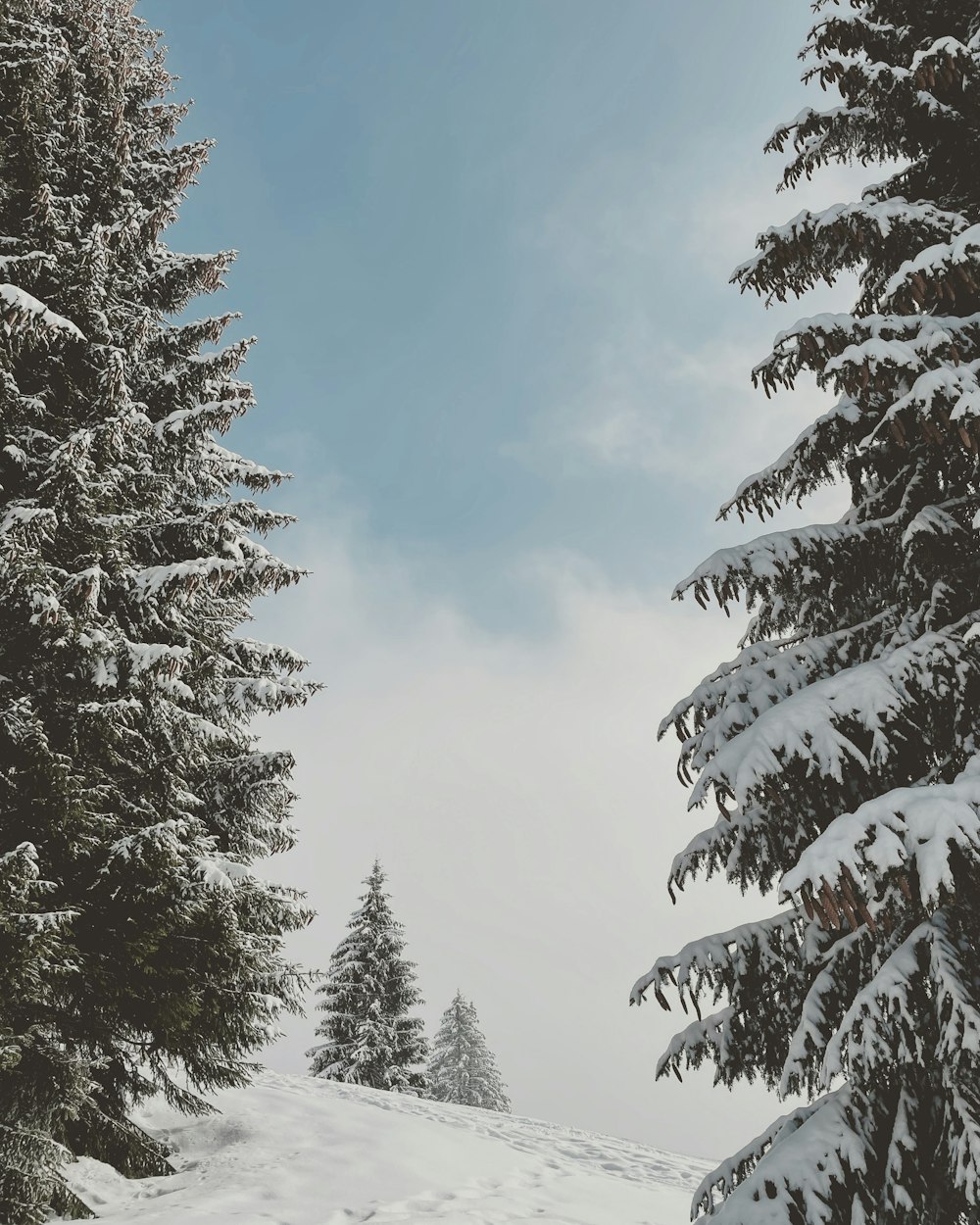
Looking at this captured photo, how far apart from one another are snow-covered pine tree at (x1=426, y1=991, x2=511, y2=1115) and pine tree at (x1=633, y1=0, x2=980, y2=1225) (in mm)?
35184

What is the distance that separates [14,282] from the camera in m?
7.82

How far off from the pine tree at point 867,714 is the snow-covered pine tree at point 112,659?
4601 millimetres

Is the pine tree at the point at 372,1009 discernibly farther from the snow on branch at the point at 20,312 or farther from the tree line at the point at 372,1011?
the snow on branch at the point at 20,312

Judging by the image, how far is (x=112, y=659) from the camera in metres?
7.34

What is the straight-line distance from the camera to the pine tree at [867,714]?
3482 millimetres

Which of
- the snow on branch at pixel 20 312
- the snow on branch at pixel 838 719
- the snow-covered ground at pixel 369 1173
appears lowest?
the snow-covered ground at pixel 369 1173

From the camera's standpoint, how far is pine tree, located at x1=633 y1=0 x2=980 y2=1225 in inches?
137

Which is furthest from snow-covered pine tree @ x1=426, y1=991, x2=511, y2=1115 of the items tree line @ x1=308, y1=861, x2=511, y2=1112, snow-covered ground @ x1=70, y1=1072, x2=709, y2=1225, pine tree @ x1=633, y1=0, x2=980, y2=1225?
pine tree @ x1=633, y1=0, x2=980, y2=1225

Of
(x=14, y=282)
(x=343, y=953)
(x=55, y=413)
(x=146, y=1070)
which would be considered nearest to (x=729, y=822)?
(x=55, y=413)

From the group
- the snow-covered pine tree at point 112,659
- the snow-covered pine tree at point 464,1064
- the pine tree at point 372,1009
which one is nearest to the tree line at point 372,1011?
the pine tree at point 372,1009

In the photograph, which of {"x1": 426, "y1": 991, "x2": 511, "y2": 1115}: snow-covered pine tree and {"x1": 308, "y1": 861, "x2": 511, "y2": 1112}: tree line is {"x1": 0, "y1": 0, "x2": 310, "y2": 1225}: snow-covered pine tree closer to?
{"x1": 308, "y1": 861, "x2": 511, "y2": 1112}: tree line

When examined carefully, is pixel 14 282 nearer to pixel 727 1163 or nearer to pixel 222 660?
pixel 222 660

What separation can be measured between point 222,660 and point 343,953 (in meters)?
20.2

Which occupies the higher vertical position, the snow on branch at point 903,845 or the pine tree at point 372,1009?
the snow on branch at point 903,845
